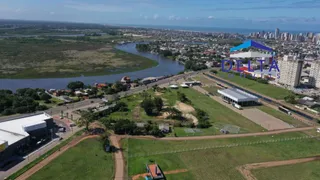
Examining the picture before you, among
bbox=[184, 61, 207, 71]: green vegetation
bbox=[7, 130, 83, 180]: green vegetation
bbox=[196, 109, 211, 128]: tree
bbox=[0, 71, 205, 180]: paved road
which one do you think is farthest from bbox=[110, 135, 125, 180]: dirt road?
bbox=[184, 61, 207, 71]: green vegetation

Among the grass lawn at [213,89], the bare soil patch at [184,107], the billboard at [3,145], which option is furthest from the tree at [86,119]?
the grass lawn at [213,89]

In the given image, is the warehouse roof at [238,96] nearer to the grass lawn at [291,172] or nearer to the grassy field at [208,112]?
the grassy field at [208,112]

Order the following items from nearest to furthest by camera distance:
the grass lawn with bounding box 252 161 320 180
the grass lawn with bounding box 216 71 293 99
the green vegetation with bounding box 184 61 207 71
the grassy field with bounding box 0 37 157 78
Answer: the grass lawn with bounding box 252 161 320 180
the grass lawn with bounding box 216 71 293 99
the grassy field with bounding box 0 37 157 78
the green vegetation with bounding box 184 61 207 71

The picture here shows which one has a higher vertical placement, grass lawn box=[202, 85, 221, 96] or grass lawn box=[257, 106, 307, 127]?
grass lawn box=[202, 85, 221, 96]

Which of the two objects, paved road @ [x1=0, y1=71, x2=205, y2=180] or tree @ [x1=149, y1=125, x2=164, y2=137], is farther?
tree @ [x1=149, y1=125, x2=164, y2=137]

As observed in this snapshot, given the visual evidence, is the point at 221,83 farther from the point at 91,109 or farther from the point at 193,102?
the point at 91,109

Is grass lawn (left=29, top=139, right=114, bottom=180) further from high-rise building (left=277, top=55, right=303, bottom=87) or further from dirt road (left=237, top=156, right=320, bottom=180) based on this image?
high-rise building (left=277, top=55, right=303, bottom=87)
